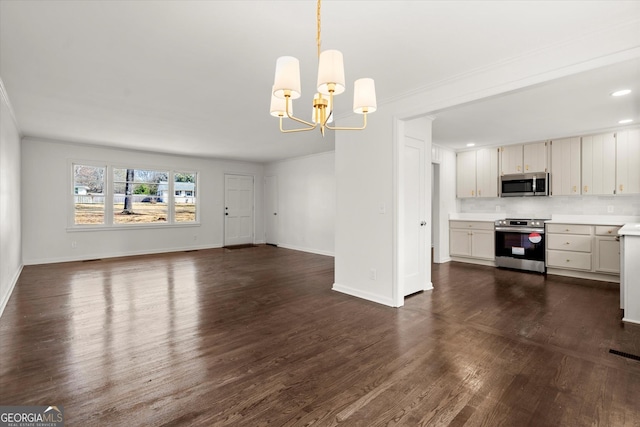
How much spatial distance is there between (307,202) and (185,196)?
3.18m

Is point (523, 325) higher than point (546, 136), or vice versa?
point (546, 136)

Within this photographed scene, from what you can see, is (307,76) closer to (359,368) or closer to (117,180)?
(359,368)

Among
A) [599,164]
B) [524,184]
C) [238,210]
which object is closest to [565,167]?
[599,164]

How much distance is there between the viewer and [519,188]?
19.2 ft

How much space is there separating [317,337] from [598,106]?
4.39 m

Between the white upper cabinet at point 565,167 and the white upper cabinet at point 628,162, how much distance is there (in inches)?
19.7

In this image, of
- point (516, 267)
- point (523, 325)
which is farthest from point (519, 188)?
point (523, 325)

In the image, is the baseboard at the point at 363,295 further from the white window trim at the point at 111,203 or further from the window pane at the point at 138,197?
the window pane at the point at 138,197

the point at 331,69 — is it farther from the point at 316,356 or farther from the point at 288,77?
the point at 316,356

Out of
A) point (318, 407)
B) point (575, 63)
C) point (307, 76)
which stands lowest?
point (318, 407)

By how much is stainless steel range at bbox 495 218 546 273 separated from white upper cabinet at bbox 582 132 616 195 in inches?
35.3

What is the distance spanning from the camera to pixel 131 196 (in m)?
7.34

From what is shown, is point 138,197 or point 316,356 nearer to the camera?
point 316,356

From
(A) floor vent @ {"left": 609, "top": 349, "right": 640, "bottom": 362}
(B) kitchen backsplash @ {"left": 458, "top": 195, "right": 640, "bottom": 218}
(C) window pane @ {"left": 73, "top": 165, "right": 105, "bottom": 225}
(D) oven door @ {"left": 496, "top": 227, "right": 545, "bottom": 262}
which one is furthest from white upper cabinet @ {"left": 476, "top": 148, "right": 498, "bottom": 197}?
(C) window pane @ {"left": 73, "top": 165, "right": 105, "bottom": 225}
